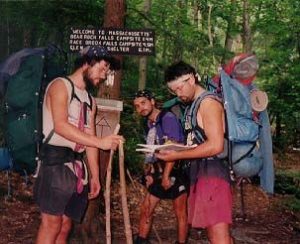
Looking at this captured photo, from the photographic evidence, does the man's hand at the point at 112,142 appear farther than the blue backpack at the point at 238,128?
No

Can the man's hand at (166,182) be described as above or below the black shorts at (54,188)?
below

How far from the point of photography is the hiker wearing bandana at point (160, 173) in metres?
5.95

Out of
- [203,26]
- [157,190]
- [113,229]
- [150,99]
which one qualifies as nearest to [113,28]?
[150,99]

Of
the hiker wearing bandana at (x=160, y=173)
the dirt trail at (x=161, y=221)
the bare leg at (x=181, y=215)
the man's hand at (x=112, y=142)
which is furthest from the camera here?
the dirt trail at (x=161, y=221)

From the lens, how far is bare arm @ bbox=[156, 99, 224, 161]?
13.3 feet

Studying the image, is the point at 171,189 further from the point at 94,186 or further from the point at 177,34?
the point at 177,34

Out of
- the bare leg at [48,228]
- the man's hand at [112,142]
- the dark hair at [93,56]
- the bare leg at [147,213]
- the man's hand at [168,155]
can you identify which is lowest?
the bare leg at [147,213]

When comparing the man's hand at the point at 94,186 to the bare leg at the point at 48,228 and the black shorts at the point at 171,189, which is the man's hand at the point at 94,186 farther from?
the black shorts at the point at 171,189

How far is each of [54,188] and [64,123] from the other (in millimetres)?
601

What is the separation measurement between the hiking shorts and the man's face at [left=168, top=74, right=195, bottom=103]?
6.69 feet

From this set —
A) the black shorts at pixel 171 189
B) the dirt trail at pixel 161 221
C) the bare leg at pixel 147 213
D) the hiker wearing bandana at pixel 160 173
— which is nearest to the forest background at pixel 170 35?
the hiker wearing bandana at pixel 160 173

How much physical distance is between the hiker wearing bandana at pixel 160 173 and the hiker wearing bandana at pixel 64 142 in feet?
5.26

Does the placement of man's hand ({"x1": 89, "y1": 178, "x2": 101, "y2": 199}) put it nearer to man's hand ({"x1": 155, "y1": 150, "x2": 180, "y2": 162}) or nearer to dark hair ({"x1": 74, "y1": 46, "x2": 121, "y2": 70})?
man's hand ({"x1": 155, "y1": 150, "x2": 180, "y2": 162})

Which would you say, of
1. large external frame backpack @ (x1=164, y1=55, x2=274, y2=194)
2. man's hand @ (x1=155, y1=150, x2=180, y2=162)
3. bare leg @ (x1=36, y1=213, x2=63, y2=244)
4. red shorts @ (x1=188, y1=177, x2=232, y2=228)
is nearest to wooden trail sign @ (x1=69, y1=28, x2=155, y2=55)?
large external frame backpack @ (x1=164, y1=55, x2=274, y2=194)
